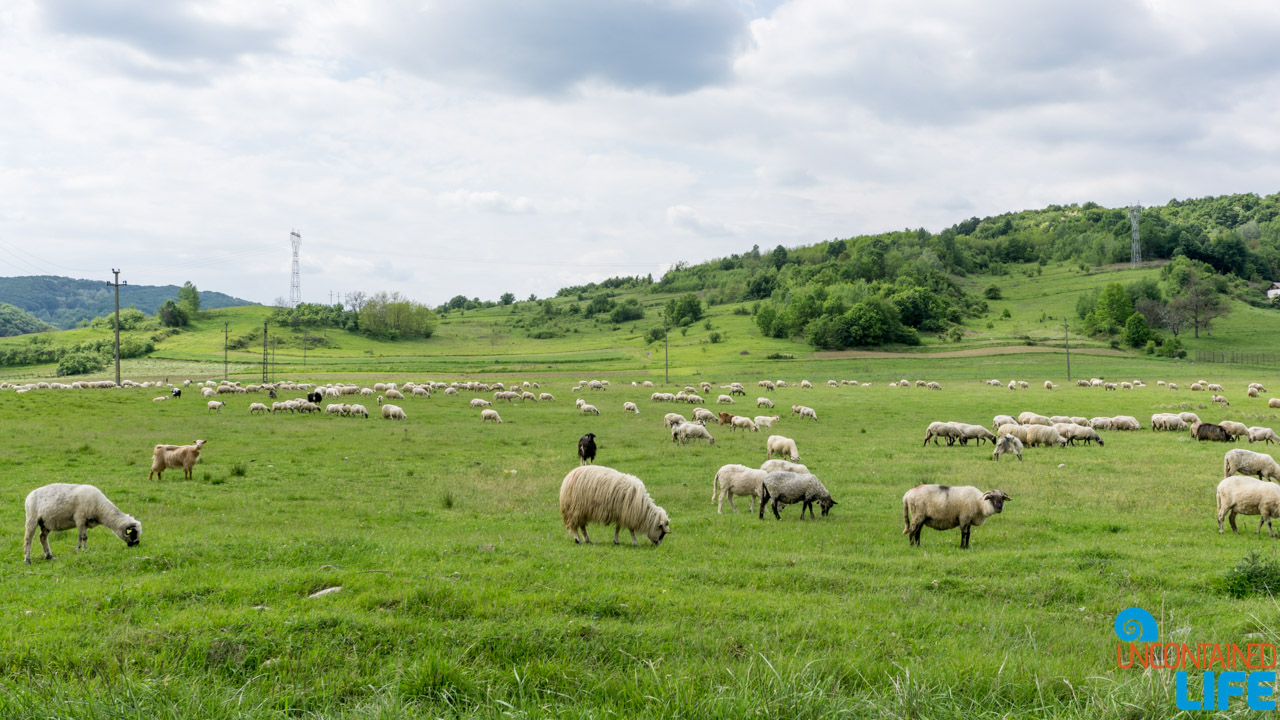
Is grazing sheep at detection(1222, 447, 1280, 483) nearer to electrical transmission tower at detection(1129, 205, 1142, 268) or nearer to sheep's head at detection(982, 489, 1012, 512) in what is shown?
sheep's head at detection(982, 489, 1012, 512)

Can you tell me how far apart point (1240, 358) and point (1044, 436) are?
87625mm

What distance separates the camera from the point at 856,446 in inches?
1065

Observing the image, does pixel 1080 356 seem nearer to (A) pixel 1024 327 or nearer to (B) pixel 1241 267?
(A) pixel 1024 327

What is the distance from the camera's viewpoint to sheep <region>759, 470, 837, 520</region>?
15.2 m

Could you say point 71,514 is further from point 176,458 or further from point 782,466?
point 782,466

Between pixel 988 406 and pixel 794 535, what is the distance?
115ft

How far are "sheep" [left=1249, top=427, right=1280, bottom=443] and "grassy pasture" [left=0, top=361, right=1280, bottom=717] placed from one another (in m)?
9.78

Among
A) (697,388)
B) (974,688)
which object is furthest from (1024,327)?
(974,688)

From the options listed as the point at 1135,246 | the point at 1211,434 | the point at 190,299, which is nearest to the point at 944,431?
the point at 1211,434

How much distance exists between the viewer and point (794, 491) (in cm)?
1523

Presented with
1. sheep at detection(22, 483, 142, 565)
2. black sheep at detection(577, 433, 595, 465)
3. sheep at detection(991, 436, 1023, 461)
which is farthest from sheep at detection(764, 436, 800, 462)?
sheep at detection(22, 483, 142, 565)

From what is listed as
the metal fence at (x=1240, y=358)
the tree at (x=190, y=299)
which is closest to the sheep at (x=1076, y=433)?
the metal fence at (x=1240, y=358)

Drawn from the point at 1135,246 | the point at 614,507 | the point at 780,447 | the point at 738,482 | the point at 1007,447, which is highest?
the point at 1135,246

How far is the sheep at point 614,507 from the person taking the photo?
12180mm
